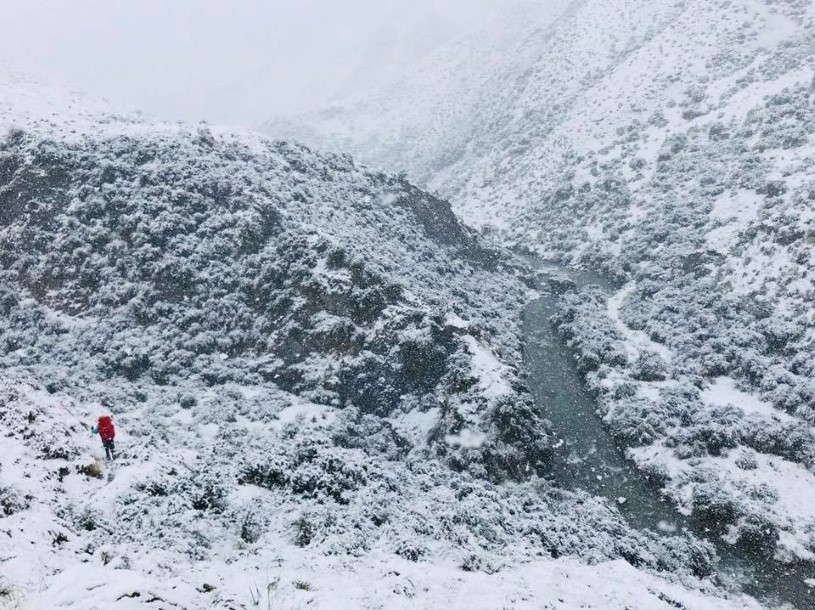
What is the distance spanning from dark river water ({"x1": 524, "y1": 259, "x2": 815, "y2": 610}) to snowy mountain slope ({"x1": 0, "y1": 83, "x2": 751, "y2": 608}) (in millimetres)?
1107

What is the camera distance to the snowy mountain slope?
12062 mm

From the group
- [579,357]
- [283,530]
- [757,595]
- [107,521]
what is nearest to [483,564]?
[283,530]

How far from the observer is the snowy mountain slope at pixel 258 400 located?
1206 cm

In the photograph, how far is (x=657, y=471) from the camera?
2503cm

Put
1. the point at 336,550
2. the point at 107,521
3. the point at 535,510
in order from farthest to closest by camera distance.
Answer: the point at 535,510
the point at 336,550
the point at 107,521

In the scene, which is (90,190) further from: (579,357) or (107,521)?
(579,357)

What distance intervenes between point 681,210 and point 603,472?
28286 millimetres

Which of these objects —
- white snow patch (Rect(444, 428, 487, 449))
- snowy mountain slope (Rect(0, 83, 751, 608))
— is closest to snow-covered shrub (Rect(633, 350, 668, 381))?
snowy mountain slope (Rect(0, 83, 751, 608))

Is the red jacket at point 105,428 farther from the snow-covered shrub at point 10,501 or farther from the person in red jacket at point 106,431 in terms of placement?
the snow-covered shrub at point 10,501

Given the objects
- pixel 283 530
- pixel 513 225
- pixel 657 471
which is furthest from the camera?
pixel 513 225

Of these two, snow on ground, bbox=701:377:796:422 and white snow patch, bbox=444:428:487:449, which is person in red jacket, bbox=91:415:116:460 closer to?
white snow patch, bbox=444:428:487:449

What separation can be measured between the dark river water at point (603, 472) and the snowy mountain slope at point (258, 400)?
1.11m

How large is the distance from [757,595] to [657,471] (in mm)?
6838

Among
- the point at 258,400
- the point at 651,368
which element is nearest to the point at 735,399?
the point at 651,368
